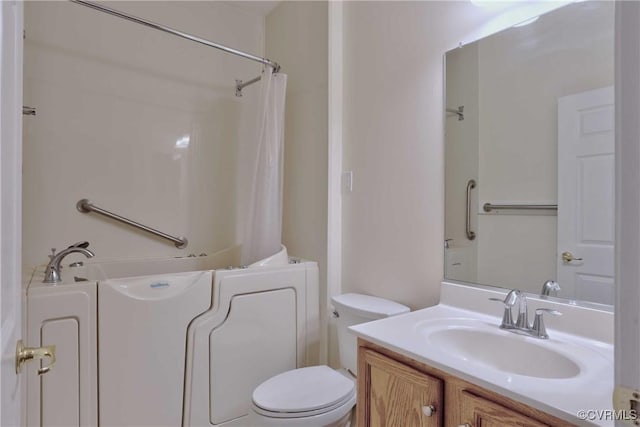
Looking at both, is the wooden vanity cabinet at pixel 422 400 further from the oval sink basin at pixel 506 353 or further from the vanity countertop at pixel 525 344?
the oval sink basin at pixel 506 353

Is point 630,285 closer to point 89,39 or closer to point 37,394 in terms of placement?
point 37,394

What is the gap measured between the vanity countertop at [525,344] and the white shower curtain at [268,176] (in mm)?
1129

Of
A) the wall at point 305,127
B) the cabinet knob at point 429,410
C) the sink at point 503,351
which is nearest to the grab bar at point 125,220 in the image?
the wall at point 305,127

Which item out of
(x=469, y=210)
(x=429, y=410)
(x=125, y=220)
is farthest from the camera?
(x=125, y=220)

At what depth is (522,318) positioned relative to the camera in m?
1.16

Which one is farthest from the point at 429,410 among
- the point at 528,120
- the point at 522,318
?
the point at 528,120

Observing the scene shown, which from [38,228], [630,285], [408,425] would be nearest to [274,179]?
[38,228]

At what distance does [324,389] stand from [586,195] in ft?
3.95

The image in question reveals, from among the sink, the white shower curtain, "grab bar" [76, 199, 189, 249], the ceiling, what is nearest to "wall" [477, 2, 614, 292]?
the sink

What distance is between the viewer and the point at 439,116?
1529 mm

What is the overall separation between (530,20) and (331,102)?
1.04 m

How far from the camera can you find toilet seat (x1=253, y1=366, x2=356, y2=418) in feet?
4.44

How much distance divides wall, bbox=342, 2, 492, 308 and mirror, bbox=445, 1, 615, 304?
3.3 inches

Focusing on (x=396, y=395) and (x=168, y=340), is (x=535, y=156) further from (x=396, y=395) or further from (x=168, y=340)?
(x=168, y=340)
